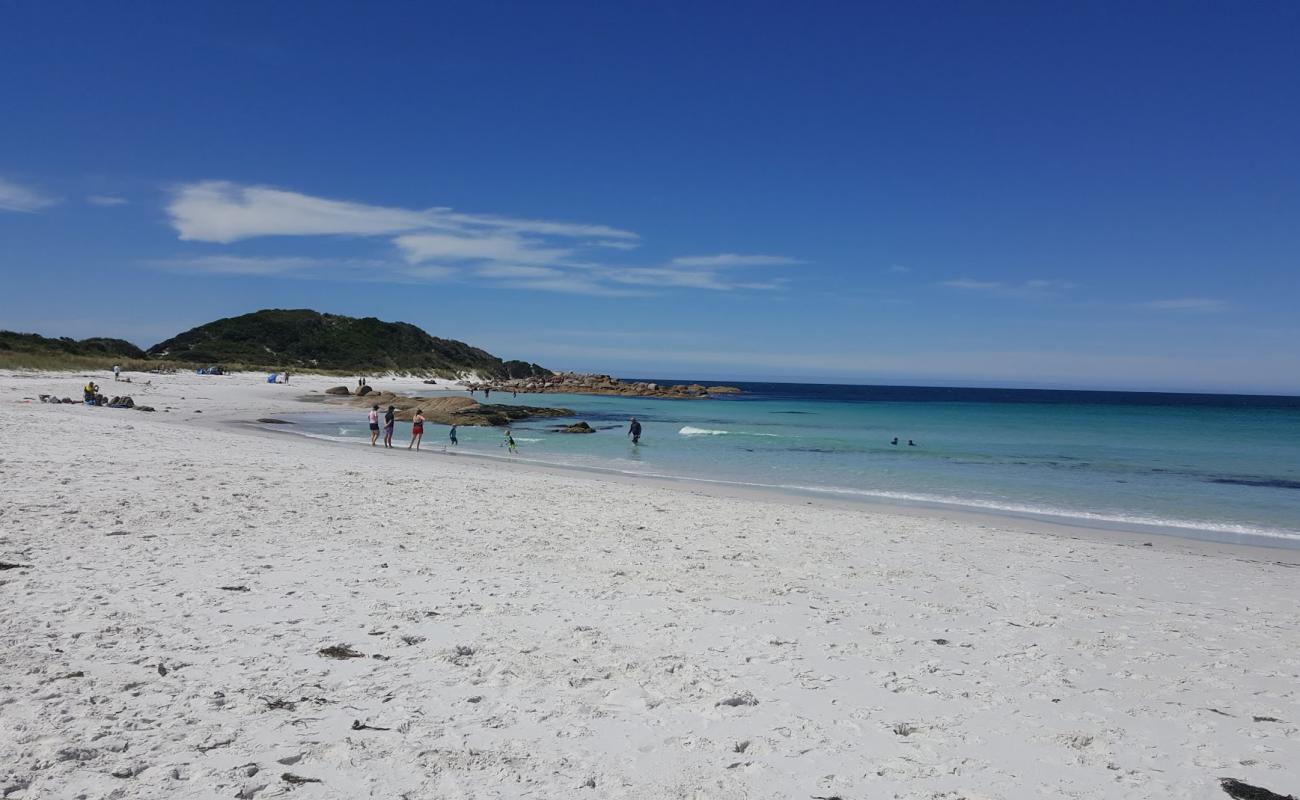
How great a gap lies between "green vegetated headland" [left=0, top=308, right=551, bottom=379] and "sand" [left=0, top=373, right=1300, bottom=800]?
81819 millimetres

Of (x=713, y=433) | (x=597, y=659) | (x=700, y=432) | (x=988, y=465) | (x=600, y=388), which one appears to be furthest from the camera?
(x=600, y=388)

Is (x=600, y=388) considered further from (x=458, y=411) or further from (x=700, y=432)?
(x=458, y=411)

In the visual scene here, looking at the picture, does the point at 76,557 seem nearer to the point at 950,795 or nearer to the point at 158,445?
the point at 950,795

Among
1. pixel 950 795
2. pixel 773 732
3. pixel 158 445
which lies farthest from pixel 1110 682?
pixel 158 445

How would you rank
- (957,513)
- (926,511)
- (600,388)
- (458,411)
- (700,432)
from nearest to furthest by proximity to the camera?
(957,513)
(926,511)
(458,411)
(700,432)
(600,388)

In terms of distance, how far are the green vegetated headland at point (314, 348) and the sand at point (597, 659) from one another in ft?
268

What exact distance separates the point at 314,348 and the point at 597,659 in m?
132

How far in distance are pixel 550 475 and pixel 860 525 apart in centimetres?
951

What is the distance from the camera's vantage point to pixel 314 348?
125 meters

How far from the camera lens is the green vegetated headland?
10538 centimetres

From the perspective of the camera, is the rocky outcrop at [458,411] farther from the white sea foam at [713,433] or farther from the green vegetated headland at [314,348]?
the green vegetated headland at [314,348]

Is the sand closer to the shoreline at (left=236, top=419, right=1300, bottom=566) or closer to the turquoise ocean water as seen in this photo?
the shoreline at (left=236, top=419, right=1300, bottom=566)

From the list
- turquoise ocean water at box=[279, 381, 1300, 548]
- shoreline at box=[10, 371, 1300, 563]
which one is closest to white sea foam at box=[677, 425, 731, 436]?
turquoise ocean water at box=[279, 381, 1300, 548]

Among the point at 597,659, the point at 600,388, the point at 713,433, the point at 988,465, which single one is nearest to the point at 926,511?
the point at 597,659
